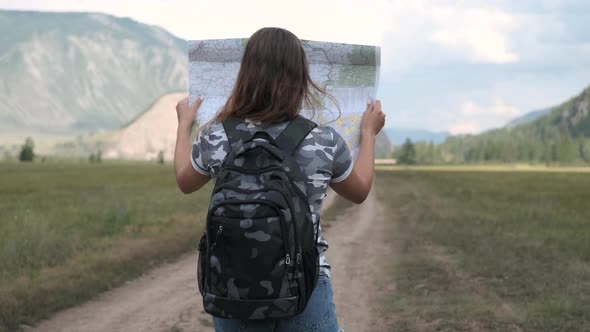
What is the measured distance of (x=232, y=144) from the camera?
288 cm

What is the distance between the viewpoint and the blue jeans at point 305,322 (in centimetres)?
288

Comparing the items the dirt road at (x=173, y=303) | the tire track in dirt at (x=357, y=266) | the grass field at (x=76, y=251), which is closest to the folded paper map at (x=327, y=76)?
the dirt road at (x=173, y=303)

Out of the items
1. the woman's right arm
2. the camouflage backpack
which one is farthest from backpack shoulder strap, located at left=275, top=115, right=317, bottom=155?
the woman's right arm

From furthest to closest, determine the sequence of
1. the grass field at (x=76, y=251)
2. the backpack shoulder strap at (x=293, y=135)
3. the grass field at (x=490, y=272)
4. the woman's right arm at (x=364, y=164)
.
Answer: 1. the grass field at (x=76, y=251)
2. the grass field at (x=490, y=272)
3. the woman's right arm at (x=364, y=164)
4. the backpack shoulder strap at (x=293, y=135)

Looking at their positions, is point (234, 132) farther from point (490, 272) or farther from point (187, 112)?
point (490, 272)

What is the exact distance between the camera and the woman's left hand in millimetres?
3344

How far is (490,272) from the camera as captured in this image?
1173 cm

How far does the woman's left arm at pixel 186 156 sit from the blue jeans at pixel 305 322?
58 centimetres

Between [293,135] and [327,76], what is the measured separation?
2.01 ft

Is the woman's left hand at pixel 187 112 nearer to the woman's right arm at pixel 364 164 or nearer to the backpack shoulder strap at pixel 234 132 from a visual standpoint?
the backpack shoulder strap at pixel 234 132

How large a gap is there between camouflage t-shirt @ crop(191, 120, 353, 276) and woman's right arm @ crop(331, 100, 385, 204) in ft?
0.21

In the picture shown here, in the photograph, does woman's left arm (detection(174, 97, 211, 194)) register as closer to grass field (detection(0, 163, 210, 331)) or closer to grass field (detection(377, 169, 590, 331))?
grass field (detection(377, 169, 590, 331))

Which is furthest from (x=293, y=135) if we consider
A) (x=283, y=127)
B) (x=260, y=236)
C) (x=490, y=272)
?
(x=490, y=272)

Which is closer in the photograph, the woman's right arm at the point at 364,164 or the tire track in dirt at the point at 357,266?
the woman's right arm at the point at 364,164
